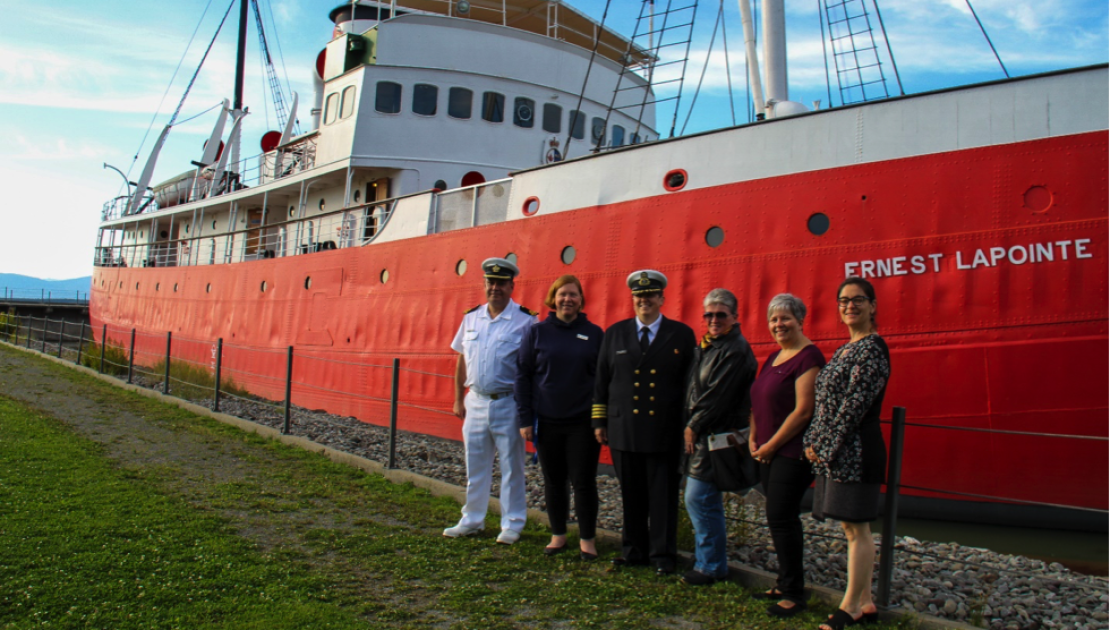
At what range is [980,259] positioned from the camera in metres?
6.08

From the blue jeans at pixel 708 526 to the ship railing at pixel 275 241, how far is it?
9.05 m

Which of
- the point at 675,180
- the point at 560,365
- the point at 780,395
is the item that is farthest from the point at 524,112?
the point at 780,395

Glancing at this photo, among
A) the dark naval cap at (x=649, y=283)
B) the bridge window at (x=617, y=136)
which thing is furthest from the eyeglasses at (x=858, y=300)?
the bridge window at (x=617, y=136)

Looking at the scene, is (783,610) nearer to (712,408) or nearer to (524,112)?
(712,408)

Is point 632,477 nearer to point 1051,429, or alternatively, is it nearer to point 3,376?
point 1051,429

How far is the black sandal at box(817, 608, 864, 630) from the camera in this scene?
3467 millimetres

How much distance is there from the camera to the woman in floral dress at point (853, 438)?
335 cm

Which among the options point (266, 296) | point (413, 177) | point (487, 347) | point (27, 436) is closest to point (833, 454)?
point (487, 347)

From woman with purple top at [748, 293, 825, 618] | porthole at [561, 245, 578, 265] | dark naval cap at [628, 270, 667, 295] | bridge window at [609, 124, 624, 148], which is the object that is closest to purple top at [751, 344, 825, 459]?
woman with purple top at [748, 293, 825, 618]

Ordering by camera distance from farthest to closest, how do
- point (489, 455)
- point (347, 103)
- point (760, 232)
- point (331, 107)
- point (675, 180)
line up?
1. point (331, 107)
2. point (347, 103)
3. point (675, 180)
4. point (760, 232)
5. point (489, 455)

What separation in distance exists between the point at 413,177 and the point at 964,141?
31.2 feet

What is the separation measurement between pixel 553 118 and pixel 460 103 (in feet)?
5.99

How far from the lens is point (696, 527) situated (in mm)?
4172

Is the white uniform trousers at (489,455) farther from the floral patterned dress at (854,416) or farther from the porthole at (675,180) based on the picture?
the porthole at (675,180)
